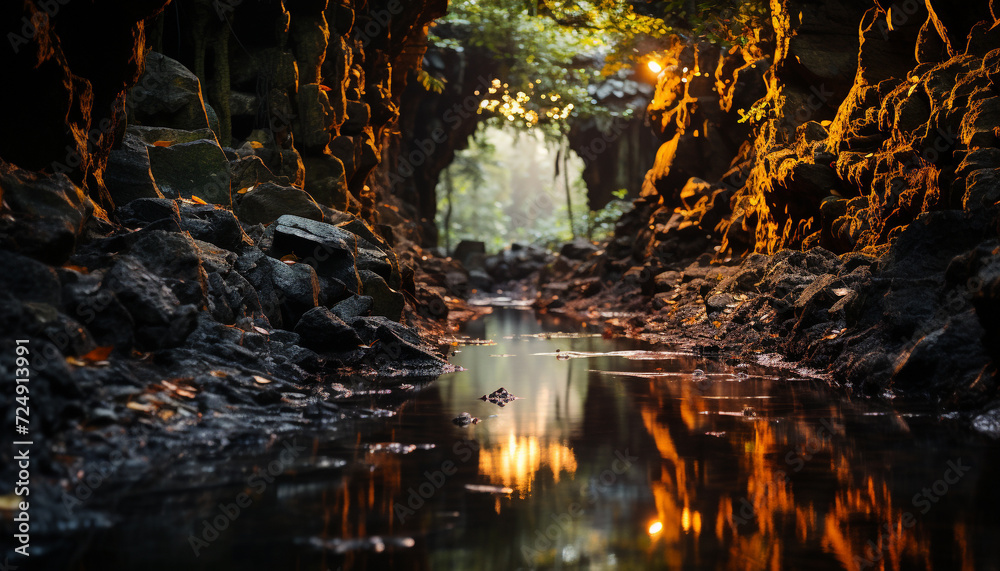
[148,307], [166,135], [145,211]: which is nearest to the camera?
[148,307]

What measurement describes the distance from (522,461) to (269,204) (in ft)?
28.4

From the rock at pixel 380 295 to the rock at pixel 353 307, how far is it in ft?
2.91

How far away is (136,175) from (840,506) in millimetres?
8253

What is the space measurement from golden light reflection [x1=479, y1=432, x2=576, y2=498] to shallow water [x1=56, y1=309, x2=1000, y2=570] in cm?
2

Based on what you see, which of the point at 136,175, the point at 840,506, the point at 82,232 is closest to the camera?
the point at 840,506

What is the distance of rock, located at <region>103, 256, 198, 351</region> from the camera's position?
19.4 ft

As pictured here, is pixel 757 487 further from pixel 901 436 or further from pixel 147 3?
pixel 147 3

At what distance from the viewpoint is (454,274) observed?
104 ft

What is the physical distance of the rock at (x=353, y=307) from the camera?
33.2 feet

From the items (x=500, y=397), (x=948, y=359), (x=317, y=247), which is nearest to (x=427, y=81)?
(x=317, y=247)

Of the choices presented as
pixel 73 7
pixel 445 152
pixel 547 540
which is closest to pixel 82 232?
pixel 73 7

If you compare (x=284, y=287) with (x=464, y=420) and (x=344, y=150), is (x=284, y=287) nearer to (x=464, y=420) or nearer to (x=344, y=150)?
(x=464, y=420)

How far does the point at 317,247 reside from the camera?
10.6 m

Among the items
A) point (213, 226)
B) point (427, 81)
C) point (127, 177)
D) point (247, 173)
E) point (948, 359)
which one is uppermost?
point (427, 81)
